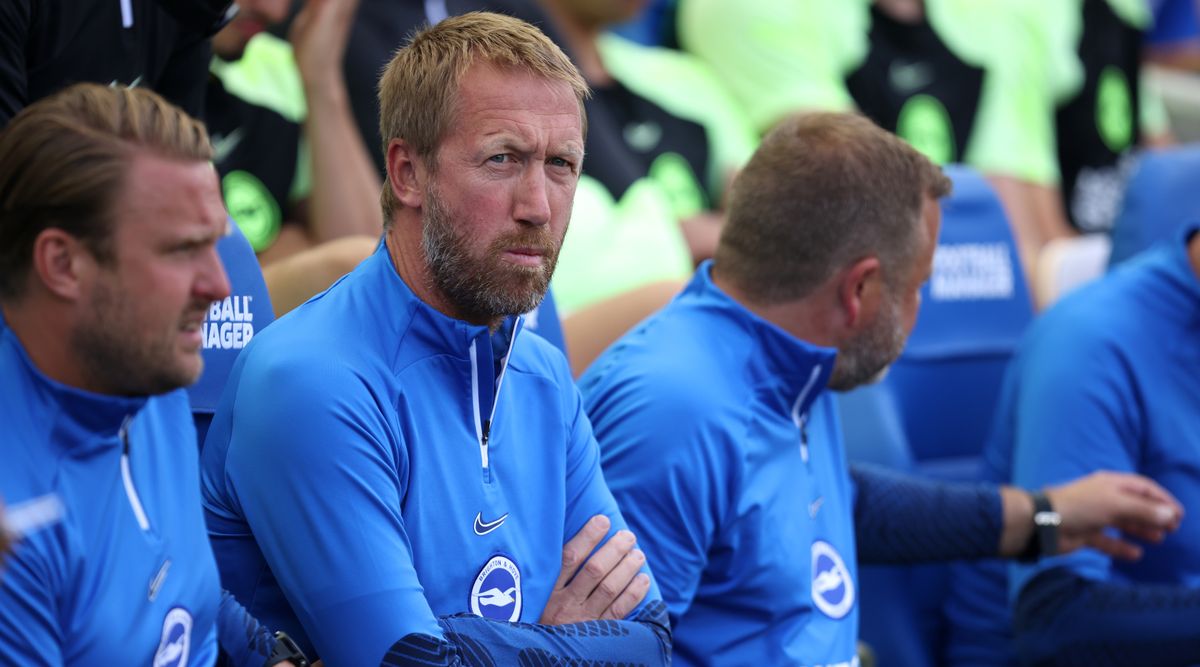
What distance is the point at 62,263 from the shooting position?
1.52 meters

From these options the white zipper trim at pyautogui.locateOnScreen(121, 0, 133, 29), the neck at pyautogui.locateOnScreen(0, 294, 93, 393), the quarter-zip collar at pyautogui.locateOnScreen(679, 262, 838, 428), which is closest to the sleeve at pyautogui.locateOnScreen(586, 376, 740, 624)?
the quarter-zip collar at pyautogui.locateOnScreen(679, 262, 838, 428)

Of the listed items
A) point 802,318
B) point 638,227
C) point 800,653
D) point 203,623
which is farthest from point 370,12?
point 203,623

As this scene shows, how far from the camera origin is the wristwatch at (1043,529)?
287 cm

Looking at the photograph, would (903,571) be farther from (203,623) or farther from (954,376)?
(203,623)

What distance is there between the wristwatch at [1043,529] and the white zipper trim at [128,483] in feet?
5.76

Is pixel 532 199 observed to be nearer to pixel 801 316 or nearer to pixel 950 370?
pixel 801 316

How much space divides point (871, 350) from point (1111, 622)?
754mm

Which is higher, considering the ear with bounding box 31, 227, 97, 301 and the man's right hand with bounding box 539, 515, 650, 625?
the ear with bounding box 31, 227, 97, 301

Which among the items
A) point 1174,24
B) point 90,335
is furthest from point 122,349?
point 1174,24

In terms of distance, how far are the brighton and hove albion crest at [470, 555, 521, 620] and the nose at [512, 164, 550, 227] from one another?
1.38ft

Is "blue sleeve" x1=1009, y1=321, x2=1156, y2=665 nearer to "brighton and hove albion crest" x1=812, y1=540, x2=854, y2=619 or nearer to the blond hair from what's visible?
"brighton and hove albion crest" x1=812, y1=540, x2=854, y2=619

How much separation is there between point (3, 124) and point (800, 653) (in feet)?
4.51

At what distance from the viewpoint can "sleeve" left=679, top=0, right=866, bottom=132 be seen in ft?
15.7

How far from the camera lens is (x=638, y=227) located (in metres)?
3.50
